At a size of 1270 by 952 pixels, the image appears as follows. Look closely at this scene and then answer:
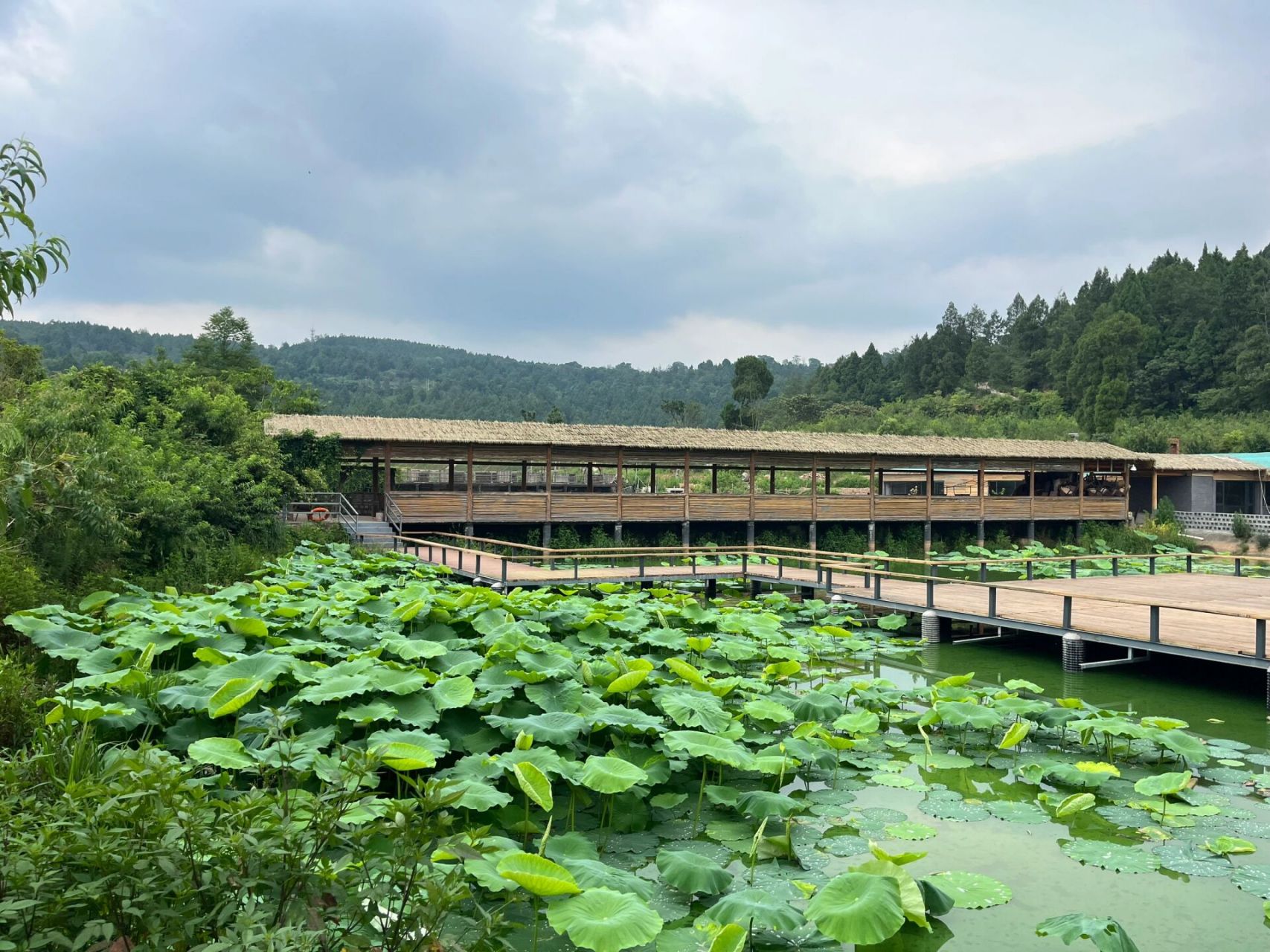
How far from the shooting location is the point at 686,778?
5.85 metres

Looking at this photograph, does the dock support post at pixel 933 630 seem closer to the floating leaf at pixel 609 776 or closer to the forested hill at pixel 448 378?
the floating leaf at pixel 609 776

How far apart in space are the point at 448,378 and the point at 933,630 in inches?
3176

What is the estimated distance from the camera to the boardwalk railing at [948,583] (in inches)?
392

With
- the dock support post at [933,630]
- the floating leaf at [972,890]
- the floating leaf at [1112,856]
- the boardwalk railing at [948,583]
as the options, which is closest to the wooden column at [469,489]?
the boardwalk railing at [948,583]

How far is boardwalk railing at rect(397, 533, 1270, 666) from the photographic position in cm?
995

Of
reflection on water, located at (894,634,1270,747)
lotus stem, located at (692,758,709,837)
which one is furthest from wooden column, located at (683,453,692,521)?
lotus stem, located at (692,758,709,837)

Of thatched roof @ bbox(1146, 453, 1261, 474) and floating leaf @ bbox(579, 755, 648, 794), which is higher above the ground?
thatched roof @ bbox(1146, 453, 1261, 474)

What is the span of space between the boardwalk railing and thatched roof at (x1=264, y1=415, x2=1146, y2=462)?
2.55 m

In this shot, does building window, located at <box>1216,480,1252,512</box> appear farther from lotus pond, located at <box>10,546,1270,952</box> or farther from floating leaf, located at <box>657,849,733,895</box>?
floating leaf, located at <box>657,849,733,895</box>

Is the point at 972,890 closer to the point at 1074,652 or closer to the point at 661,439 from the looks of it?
the point at 1074,652

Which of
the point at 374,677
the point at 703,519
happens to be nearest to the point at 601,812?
the point at 374,677

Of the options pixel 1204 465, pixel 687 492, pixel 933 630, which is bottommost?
pixel 933 630

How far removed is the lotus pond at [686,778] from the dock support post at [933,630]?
13.3 ft

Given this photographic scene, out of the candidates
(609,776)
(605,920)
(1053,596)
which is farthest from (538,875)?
(1053,596)
